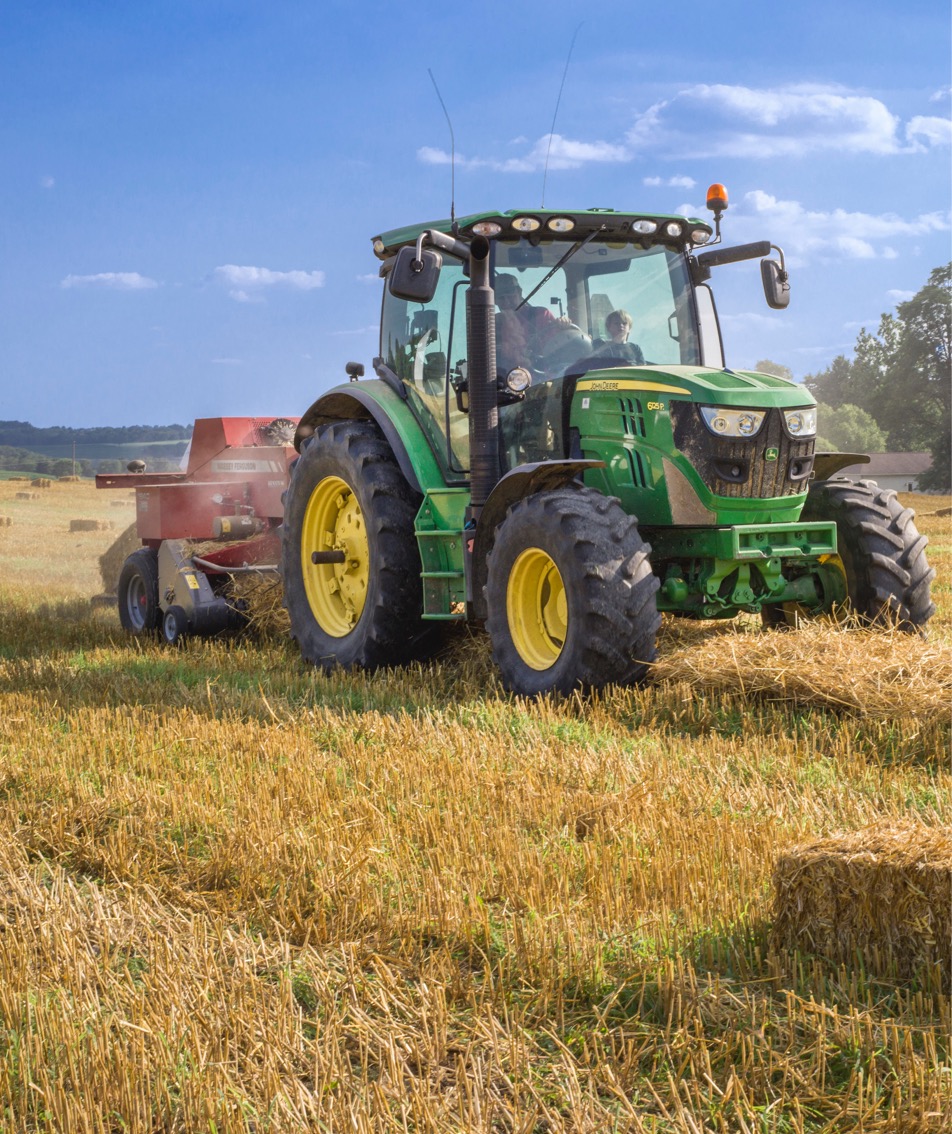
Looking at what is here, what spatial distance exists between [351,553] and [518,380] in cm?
185

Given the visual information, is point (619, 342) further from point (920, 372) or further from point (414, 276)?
point (920, 372)

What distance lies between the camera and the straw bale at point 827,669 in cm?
575

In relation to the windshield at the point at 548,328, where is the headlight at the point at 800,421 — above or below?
below

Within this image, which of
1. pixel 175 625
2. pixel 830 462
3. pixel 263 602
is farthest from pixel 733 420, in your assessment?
pixel 175 625

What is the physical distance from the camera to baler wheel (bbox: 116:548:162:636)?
32.4ft

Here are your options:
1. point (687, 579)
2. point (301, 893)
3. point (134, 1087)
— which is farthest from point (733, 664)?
point (134, 1087)

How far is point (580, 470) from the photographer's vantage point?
6.72m

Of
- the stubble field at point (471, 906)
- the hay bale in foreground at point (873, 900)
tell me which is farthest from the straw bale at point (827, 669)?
the hay bale in foreground at point (873, 900)

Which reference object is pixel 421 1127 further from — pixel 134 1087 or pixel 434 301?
pixel 434 301

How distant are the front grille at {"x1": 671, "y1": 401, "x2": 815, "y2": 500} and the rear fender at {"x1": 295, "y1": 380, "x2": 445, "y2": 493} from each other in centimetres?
153

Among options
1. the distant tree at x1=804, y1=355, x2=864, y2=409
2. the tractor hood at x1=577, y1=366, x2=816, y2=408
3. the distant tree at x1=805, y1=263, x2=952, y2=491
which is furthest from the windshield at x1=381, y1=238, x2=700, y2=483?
the distant tree at x1=804, y1=355, x2=864, y2=409

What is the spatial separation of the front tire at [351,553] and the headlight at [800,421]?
2160mm

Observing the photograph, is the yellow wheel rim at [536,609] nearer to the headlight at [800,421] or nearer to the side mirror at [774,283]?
the headlight at [800,421]

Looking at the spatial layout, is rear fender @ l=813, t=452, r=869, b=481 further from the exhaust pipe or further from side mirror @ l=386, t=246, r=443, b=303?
side mirror @ l=386, t=246, r=443, b=303
